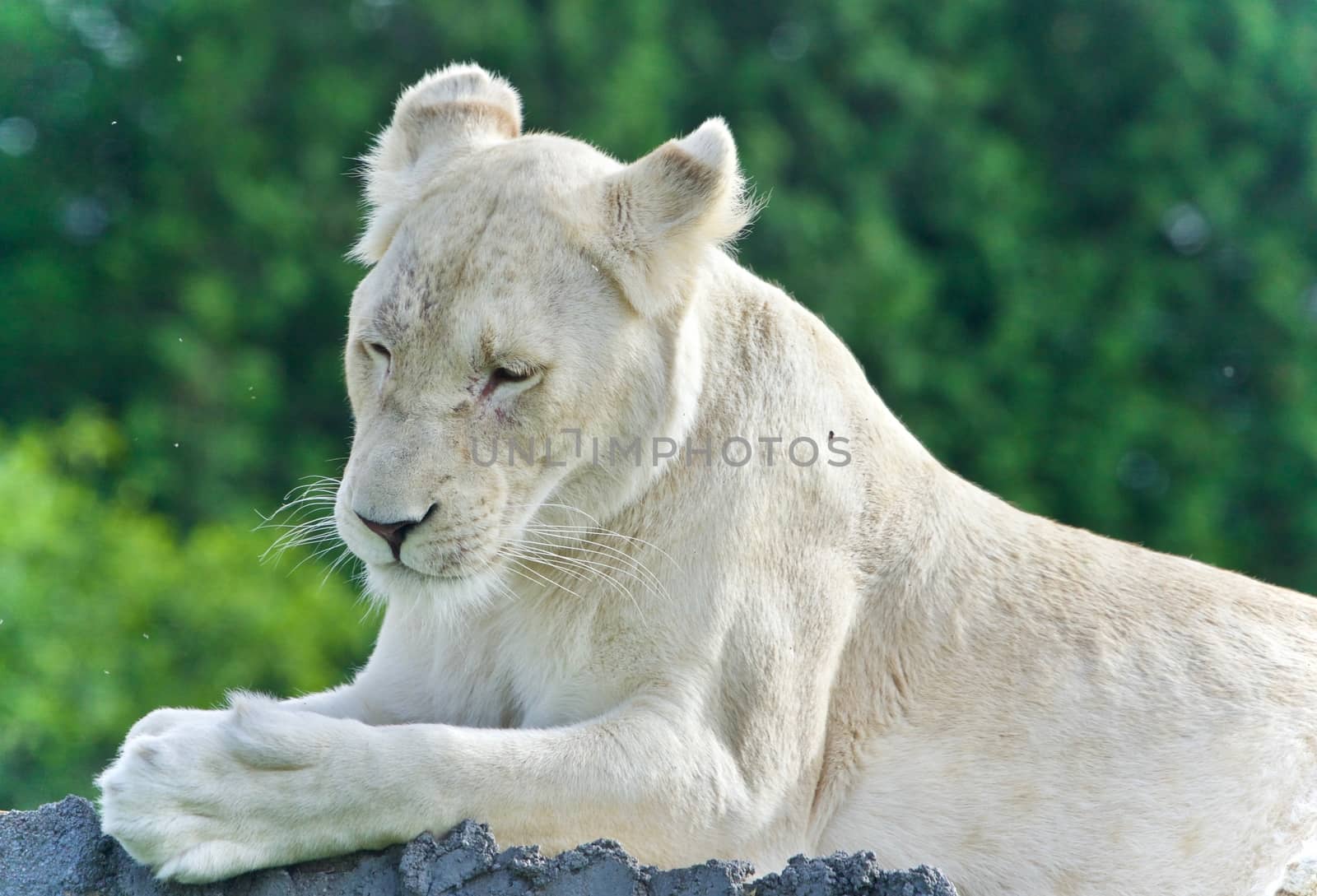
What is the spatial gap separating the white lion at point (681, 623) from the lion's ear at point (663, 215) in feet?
0.03

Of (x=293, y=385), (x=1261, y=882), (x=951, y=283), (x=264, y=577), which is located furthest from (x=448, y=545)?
(x=951, y=283)

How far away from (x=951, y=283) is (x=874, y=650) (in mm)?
12446

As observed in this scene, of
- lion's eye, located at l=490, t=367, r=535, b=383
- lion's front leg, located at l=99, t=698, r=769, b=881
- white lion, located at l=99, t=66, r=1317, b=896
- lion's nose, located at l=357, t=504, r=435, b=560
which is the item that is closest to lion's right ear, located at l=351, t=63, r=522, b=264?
white lion, located at l=99, t=66, r=1317, b=896

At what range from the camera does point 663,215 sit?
157 inches

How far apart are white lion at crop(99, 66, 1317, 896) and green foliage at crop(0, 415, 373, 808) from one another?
6.88 meters

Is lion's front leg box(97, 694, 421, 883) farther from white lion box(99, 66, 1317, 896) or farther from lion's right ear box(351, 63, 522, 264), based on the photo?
lion's right ear box(351, 63, 522, 264)

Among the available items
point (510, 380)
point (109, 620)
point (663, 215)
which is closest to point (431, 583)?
point (510, 380)

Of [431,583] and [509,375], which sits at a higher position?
[509,375]

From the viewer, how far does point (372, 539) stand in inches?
145

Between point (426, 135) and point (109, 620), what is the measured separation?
26.7 feet

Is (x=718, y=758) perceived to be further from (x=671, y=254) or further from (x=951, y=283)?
(x=951, y=283)

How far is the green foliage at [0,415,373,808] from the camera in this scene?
34.8 ft

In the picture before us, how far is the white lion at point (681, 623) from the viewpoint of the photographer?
11.6 ft

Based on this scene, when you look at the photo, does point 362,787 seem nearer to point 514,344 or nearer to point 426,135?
point 514,344
